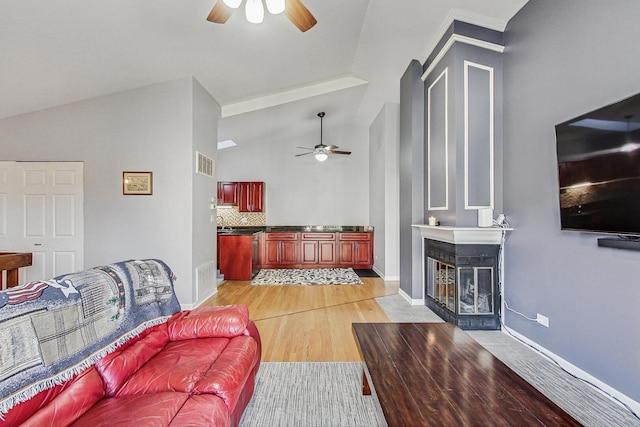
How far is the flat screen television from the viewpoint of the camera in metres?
1.68

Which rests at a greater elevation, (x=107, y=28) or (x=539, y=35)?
(x=107, y=28)

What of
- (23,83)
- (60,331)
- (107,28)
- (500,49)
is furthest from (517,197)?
(23,83)

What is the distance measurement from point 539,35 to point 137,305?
3.88 m

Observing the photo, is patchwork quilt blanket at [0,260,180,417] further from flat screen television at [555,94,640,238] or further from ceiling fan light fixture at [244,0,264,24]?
flat screen television at [555,94,640,238]

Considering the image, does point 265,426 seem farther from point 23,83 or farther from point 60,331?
point 23,83

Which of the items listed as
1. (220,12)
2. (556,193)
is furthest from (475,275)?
(220,12)

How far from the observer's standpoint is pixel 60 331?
1.17m

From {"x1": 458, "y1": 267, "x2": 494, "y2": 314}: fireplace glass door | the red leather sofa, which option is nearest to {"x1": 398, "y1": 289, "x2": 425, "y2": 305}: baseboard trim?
{"x1": 458, "y1": 267, "x2": 494, "y2": 314}: fireplace glass door

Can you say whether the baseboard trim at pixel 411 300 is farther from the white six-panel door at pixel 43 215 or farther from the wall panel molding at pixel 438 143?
the white six-panel door at pixel 43 215

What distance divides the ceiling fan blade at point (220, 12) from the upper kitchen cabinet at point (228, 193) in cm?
492

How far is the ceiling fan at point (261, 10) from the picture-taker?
1.84m

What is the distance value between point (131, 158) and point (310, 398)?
364cm

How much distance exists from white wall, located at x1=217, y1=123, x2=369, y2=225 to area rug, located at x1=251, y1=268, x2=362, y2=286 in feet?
4.61

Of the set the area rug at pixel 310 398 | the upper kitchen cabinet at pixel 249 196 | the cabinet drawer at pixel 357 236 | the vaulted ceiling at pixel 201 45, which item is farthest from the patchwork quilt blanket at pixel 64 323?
the upper kitchen cabinet at pixel 249 196
